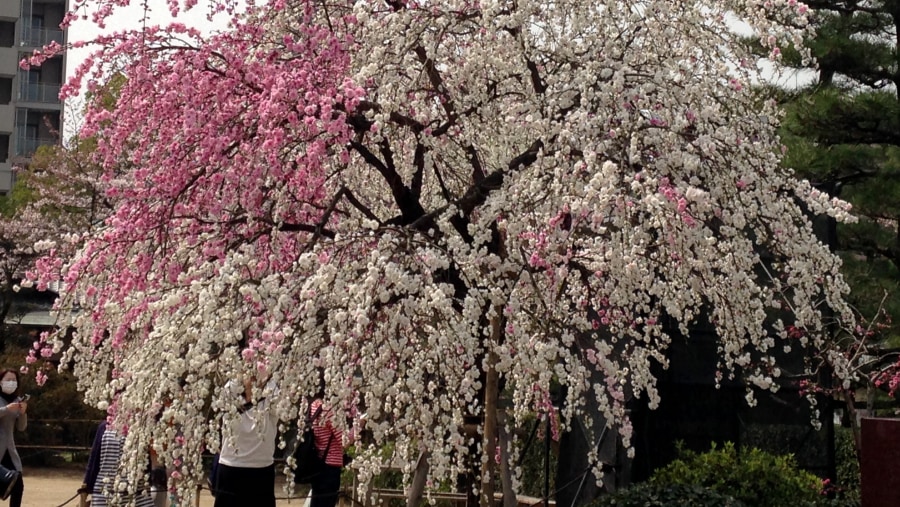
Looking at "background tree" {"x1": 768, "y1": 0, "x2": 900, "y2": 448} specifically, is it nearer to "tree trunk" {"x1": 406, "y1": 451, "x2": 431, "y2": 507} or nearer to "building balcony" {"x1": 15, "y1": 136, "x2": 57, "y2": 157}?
"tree trunk" {"x1": 406, "y1": 451, "x2": 431, "y2": 507}

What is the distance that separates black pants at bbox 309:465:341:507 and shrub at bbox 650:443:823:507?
6.97 feet

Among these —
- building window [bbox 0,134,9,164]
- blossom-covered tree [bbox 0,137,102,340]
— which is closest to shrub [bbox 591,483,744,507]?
blossom-covered tree [bbox 0,137,102,340]

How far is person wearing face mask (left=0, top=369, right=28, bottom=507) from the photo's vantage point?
8.97m

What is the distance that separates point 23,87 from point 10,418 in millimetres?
28837

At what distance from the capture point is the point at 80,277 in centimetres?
582

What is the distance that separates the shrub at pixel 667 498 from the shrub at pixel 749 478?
547mm

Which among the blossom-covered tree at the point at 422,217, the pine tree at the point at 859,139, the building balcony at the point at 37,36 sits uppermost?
the building balcony at the point at 37,36

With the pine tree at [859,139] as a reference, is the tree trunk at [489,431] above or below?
below

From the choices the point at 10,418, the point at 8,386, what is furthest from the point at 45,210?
the point at 10,418

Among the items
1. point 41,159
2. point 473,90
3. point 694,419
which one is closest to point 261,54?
point 473,90

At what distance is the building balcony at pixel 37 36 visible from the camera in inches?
1378

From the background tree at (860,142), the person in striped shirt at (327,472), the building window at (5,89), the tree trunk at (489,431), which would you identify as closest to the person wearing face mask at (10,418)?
the person in striped shirt at (327,472)

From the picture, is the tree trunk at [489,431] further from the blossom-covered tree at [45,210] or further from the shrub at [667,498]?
the blossom-covered tree at [45,210]

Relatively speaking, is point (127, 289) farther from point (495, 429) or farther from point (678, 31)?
point (678, 31)
